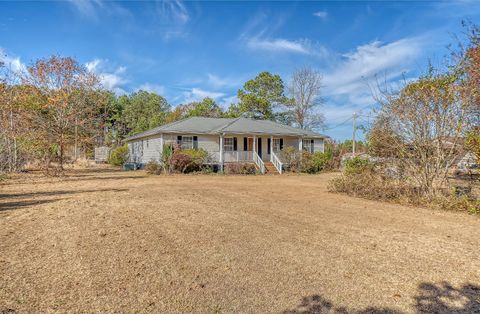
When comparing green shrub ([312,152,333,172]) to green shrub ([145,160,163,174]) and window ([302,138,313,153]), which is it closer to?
window ([302,138,313,153])

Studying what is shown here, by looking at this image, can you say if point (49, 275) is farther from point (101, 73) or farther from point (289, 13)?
point (101, 73)

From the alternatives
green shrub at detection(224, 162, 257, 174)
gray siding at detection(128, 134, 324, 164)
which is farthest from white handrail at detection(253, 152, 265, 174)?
gray siding at detection(128, 134, 324, 164)

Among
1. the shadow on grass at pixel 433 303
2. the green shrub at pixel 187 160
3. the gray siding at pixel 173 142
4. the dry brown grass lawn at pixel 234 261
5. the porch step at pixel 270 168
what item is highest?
the gray siding at pixel 173 142

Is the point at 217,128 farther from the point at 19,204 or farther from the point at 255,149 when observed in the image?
the point at 19,204

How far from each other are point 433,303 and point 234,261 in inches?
96.8

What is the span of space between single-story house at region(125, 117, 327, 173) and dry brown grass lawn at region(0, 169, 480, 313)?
587 inches

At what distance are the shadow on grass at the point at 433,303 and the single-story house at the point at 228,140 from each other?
62.0 ft

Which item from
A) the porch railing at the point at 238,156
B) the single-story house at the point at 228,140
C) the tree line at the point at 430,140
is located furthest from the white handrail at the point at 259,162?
the tree line at the point at 430,140

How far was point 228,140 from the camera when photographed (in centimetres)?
2470

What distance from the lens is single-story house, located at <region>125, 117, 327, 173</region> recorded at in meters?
23.0

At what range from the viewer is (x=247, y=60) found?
2356 centimetres

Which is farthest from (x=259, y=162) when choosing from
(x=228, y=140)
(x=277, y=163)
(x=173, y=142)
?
(x=173, y=142)

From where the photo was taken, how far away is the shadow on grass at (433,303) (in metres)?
3.15

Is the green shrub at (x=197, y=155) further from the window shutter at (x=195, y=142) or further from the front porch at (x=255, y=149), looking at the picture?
the front porch at (x=255, y=149)
